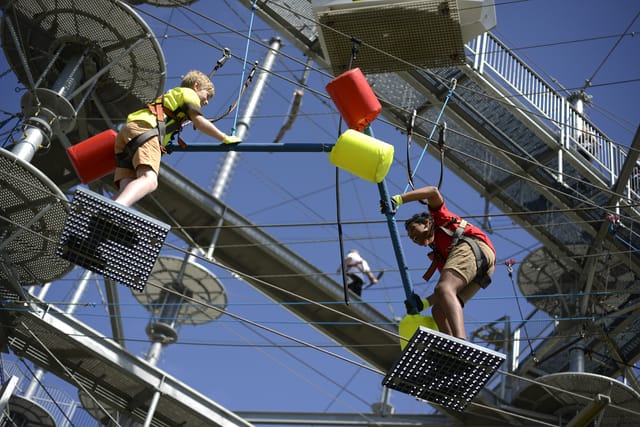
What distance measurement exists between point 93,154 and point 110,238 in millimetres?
905

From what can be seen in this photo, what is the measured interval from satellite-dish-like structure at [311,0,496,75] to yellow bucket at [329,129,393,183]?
2029 mm

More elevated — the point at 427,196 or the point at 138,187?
the point at 427,196

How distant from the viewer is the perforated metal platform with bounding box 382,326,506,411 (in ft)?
20.1

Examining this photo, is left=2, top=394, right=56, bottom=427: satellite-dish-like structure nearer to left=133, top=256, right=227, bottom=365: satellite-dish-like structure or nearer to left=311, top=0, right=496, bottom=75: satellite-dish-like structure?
left=133, top=256, right=227, bottom=365: satellite-dish-like structure

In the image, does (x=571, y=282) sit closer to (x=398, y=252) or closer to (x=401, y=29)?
(x=401, y=29)

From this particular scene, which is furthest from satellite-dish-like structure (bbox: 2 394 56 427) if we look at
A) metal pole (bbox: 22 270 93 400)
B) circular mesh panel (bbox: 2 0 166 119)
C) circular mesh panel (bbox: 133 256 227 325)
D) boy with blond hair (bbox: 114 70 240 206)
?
boy with blond hair (bbox: 114 70 240 206)

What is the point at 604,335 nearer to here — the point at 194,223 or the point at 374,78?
the point at 374,78

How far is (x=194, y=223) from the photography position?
15.3 metres

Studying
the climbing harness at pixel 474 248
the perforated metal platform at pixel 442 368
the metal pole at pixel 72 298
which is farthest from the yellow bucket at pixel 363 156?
the metal pole at pixel 72 298

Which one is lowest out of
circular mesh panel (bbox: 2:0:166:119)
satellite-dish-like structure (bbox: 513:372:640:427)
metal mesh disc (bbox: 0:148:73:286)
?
metal mesh disc (bbox: 0:148:73:286)

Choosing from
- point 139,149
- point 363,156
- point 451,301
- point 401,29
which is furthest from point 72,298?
point 451,301

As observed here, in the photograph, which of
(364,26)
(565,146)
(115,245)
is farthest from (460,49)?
(565,146)

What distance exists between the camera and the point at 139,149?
21.6ft

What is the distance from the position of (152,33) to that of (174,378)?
463 cm
